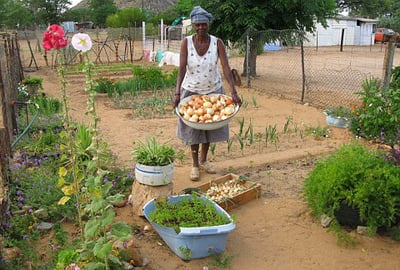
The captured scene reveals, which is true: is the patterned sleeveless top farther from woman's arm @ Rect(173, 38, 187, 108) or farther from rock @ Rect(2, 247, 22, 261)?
rock @ Rect(2, 247, 22, 261)

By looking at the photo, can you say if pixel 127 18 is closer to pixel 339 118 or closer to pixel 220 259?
pixel 339 118

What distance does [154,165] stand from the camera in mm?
3611

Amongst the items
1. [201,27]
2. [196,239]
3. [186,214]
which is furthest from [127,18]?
[196,239]

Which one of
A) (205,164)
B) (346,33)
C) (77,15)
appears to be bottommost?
(205,164)

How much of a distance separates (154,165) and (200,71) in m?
1.18

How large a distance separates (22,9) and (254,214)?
140 feet

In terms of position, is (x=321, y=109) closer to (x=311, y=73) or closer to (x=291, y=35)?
(x=291, y=35)

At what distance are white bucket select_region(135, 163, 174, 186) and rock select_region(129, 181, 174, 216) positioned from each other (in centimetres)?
6

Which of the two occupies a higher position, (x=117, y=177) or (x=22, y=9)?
(x=22, y=9)

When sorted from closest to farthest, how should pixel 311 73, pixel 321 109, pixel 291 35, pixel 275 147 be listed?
pixel 275 147 < pixel 321 109 < pixel 291 35 < pixel 311 73

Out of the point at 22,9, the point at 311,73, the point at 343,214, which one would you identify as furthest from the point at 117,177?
the point at 22,9

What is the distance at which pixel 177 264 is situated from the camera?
121 inches

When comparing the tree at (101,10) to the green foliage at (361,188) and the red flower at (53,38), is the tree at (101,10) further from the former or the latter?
the red flower at (53,38)

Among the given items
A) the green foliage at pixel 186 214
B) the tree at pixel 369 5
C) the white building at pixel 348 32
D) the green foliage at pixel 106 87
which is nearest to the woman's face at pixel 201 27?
the green foliage at pixel 186 214
